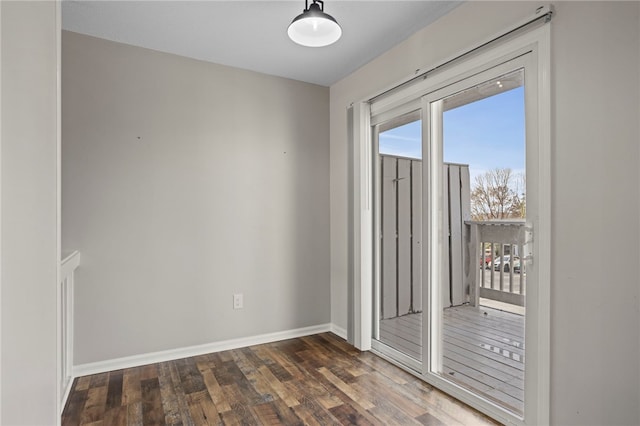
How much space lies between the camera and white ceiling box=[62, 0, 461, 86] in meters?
2.21

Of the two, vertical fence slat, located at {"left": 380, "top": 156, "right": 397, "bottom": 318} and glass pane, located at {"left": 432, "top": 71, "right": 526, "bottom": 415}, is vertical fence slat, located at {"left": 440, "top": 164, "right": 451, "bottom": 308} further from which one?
vertical fence slat, located at {"left": 380, "top": 156, "right": 397, "bottom": 318}

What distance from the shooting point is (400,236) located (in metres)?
2.99

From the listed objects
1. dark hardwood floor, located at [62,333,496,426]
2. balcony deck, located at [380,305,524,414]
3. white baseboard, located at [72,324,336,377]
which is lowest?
dark hardwood floor, located at [62,333,496,426]

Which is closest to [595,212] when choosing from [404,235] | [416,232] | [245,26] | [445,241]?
[445,241]

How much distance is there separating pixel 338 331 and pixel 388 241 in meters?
1.05

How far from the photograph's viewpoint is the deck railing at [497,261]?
1966 mm

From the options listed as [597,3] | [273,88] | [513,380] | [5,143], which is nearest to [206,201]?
[273,88]

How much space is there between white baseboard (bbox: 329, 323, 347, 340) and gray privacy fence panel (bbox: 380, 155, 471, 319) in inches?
18.0

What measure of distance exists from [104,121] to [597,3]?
302 cm

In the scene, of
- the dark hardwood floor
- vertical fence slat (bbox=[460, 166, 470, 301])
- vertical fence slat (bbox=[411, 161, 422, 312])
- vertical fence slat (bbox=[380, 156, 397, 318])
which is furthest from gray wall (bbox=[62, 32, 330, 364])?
vertical fence slat (bbox=[460, 166, 470, 301])

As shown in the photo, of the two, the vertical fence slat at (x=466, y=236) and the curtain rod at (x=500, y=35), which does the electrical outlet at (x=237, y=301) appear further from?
the curtain rod at (x=500, y=35)

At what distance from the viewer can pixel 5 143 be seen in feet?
2.99

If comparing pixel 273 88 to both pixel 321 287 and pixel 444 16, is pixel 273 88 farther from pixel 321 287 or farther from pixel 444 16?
pixel 321 287

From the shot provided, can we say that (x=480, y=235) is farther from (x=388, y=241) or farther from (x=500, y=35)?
(x=500, y=35)
